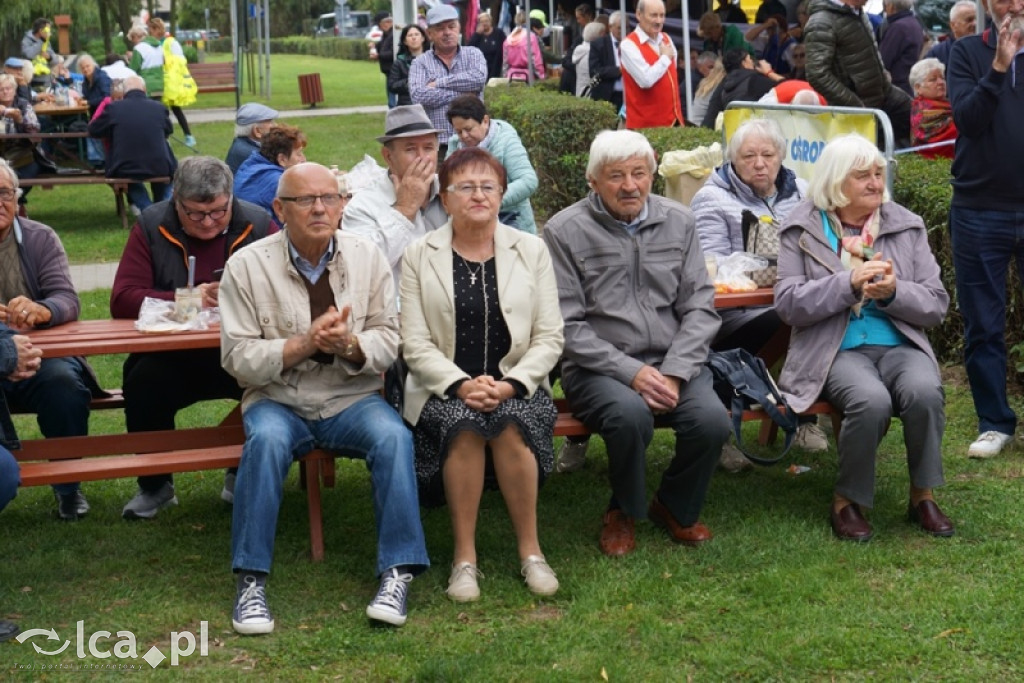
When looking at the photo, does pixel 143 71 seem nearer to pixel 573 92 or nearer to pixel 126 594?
pixel 573 92

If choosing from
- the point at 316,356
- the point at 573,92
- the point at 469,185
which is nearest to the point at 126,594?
the point at 316,356

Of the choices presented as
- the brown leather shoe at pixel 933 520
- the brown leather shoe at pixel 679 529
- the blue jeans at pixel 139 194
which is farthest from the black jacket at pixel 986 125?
the blue jeans at pixel 139 194

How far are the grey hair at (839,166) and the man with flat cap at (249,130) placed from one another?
4.93 m

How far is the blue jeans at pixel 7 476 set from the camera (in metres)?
4.46

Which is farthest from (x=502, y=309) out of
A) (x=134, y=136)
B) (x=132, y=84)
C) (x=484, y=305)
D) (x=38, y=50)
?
(x=38, y=50)

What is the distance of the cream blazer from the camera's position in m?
4.83

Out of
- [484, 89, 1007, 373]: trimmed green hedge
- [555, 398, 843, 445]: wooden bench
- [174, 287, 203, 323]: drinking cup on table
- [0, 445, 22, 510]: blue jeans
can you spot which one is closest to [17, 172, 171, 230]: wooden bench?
[484, 89, 1007, 373]: trimmed green hedge

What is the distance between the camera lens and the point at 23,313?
204 inches

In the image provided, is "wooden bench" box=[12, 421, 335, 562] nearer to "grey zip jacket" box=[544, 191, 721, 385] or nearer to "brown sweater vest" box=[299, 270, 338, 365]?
"brown sweater vest" box=[299, 270, 338, 365]

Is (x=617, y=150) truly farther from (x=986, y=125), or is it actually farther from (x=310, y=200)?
(x=986, y=125)

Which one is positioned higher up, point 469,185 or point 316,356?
point 469,185

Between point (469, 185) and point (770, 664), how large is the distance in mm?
2012

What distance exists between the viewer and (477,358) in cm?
492

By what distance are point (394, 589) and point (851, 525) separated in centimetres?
177
